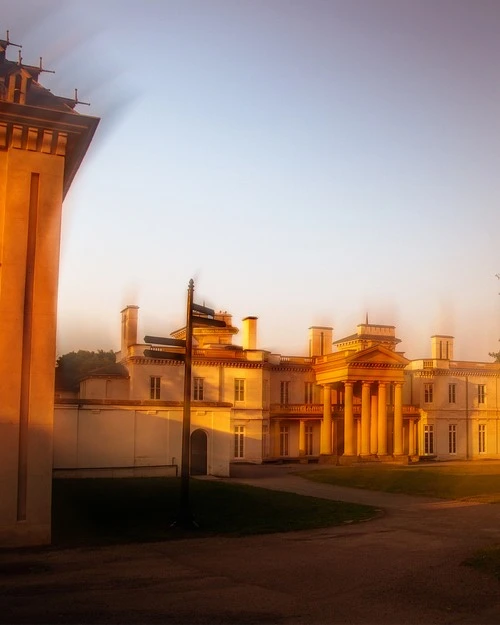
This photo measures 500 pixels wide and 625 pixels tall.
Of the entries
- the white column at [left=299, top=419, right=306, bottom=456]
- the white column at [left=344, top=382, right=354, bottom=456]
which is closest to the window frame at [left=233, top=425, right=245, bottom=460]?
the white column at [left=299, top=419, right=306, bottom=456]

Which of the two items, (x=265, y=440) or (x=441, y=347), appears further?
(x=441, y=347)

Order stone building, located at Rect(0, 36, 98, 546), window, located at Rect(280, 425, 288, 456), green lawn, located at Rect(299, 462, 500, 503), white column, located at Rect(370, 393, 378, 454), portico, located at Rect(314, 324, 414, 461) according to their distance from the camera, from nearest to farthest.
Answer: stone building, located at Rect(0, 36, 98, 546) → green lawn, located at Rect(299, 462, 500, 503) → portico, located at Rect(314, 324, 414, 461) → white column, located at Rect(370, 393, 378, 454) → window, located at Rect(280, 425, 288, 456)

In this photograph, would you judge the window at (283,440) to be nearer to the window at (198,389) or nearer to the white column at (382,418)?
the white column at (382,418)

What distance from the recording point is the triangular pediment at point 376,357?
59.4 metres

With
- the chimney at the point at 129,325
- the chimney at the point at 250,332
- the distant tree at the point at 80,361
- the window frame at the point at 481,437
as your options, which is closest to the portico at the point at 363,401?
the chimney at the point at 250,332

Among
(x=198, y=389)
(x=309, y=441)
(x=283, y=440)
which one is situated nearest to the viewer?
(x=198, y=389)

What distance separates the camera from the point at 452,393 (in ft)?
224

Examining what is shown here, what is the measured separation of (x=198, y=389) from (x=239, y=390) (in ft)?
11.3

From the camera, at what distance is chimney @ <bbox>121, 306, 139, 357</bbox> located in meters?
57.1

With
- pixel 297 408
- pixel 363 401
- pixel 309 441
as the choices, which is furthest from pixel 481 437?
pixel 297 408

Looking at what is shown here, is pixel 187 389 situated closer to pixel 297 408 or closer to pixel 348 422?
pixel 348 422

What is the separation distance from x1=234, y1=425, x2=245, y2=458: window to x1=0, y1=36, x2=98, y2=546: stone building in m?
44.1

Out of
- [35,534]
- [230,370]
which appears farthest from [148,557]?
[230,370]

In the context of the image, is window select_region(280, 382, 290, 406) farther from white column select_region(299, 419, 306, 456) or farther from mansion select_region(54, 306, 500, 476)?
white column select_region(299, 419, 306, 456)
